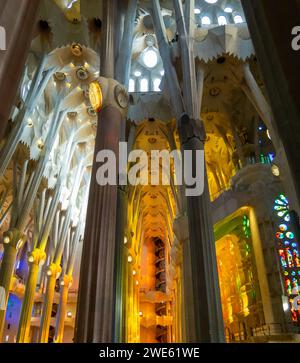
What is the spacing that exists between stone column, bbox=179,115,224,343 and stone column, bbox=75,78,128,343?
258 centimetres

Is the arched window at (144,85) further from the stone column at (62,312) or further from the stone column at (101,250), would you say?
the stone column at (62,312)

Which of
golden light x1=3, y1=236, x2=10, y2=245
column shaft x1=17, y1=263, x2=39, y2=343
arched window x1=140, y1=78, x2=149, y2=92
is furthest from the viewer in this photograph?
arched window x1=140, y1=78, x2=149, y2=92

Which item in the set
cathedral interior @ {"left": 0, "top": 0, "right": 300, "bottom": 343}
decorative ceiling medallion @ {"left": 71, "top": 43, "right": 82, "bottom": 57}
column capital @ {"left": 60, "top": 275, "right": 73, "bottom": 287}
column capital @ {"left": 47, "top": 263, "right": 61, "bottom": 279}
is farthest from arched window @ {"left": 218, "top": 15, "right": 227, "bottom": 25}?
column capital @ {"left": 60, "top": 275, "right": 73, "bottom": 287}

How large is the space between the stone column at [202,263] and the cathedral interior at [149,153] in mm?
35

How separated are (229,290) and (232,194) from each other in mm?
5380

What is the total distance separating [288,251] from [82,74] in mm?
15188

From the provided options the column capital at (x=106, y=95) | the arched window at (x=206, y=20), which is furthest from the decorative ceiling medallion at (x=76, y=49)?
the column capital at (x=106, y=95)

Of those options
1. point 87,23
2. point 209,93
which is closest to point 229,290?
point 209,93

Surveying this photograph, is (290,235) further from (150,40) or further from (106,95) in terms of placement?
(150,40)

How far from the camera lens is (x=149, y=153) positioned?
2138 cm

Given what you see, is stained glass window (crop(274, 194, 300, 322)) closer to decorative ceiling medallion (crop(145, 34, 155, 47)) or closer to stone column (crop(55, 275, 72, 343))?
decorative ceiling medallion (crop(145, 34, 155, 47))

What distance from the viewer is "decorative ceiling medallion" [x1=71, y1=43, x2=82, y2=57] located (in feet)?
56.2

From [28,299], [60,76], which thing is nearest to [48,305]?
[28,299]

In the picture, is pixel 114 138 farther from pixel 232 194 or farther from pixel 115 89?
pixel 232 194
